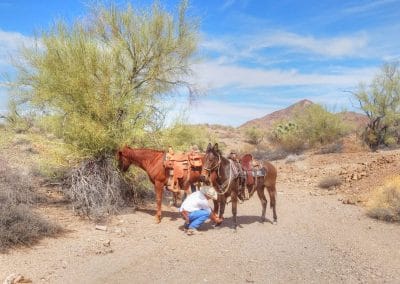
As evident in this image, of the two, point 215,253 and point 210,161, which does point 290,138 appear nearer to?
point 210,161

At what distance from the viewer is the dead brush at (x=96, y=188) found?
35.0 ft

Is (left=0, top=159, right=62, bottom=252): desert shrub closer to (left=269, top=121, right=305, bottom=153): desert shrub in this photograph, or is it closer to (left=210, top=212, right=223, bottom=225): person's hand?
(left=210, top=212, right=223, bottom=225): person's hand

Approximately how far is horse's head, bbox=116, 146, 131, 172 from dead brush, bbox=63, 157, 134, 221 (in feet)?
1.37

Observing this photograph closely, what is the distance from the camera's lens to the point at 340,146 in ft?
92.1

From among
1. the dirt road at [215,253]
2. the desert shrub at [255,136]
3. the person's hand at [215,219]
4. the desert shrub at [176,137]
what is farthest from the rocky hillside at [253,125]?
the person's hand at [215,219]

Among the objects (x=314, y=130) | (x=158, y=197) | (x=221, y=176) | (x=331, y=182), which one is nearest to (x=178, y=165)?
(x=158, y=197)

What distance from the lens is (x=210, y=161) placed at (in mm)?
9719

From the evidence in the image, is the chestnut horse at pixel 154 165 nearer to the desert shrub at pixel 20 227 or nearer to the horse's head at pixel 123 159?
the horse's head at pixel 123 159

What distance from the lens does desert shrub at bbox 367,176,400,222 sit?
450 inches

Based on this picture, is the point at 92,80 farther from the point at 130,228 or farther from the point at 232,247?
the point at 232,247

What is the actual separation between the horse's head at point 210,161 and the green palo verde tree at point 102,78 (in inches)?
101

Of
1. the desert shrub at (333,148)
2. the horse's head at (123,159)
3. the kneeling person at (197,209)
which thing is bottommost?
the kneeling person at (197,209)

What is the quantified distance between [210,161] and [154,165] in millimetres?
1915

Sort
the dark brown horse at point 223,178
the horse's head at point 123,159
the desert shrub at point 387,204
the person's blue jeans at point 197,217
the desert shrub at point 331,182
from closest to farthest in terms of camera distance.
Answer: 1. the dark brown horse at point 223,178
2. the person's blue jeans at point 197,217
3. the horse's head at point 123,159
4. the desert shrub at point 387,204
5. the desert shrub at point 331,182
